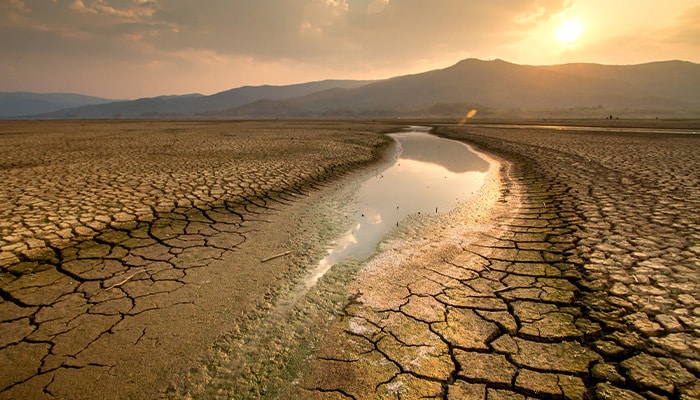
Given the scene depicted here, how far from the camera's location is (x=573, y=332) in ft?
7.80

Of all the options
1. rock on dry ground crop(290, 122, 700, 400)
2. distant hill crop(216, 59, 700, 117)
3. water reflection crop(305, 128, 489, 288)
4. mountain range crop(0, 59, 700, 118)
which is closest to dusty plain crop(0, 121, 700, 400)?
rock on dry ground crop(290, 122, 700, 400)

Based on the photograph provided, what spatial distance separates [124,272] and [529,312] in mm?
4143

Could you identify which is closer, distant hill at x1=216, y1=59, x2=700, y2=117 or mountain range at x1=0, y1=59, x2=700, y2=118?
mountain range at x1=0, y1=59, x2=700, y2=118

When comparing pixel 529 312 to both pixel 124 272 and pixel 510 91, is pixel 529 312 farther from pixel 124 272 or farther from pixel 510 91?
pixel 510 91

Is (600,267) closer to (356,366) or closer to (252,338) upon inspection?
(356,366)

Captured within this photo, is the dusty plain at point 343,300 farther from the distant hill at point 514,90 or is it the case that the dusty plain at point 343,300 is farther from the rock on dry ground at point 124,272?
the distant hill at point 514,90

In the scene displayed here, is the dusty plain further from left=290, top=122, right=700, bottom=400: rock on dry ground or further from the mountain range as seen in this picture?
the mountain range

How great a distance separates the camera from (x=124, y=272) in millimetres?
3430

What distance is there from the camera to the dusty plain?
79.0 inches

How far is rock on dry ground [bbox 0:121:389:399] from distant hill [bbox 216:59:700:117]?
85295 mm

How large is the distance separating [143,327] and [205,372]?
0.85 meters

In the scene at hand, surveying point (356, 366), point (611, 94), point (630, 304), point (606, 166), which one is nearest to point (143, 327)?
point (356, 366)

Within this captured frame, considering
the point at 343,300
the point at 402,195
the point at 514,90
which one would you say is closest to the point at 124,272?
the point at 343,300

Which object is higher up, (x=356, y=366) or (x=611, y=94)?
(x=611, y=94)
